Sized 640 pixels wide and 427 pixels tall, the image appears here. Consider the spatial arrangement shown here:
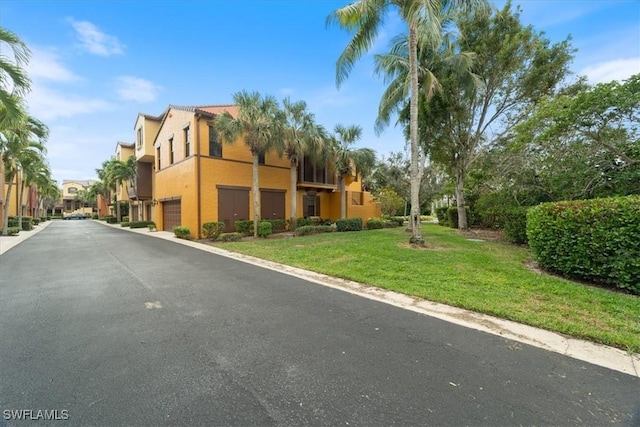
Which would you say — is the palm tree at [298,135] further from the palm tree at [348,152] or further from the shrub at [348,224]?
the shrub at [348,224]

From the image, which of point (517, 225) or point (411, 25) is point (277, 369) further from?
A: point (517, 225)

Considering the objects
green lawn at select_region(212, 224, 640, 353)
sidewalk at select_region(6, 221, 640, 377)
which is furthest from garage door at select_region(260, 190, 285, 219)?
sidewalk at select_region(6, 221, 640, 377)

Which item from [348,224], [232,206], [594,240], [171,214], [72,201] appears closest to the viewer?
[594,240]

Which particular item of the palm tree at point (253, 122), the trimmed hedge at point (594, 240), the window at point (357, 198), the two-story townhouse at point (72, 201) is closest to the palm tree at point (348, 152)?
the window at point (357, 198)

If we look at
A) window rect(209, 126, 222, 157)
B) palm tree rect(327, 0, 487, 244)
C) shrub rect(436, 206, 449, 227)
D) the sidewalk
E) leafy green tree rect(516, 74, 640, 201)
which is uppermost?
palm tree rect(327, 0, 487, 244)

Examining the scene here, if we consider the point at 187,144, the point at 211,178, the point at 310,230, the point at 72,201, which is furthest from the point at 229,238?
the point at 72,201

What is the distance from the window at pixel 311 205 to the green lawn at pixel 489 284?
11.4 meters

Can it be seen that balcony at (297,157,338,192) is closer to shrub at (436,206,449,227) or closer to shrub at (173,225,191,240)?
shrub at (173,225,191,240)

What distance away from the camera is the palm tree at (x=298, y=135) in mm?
15155

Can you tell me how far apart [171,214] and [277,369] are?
62.9 ft

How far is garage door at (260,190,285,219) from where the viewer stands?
708 inches

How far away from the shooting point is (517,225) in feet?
35.5

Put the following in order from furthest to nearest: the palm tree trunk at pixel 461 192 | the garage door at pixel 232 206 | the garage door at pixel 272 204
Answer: the garage door at pixel 272 204 < the garage door at pixel 232 206 < the palm tree trunk at pixel 461 192

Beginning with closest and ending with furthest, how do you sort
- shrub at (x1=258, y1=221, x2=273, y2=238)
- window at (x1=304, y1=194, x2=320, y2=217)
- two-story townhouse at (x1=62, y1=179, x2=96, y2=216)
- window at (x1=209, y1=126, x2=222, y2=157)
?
1. shrub at (x1=258, y1=221, x2=273, y2=238)
2. window at (x1=209, y1=126, x2=222, y2=157)
3. window at (x1=304, y1=194, x2=320, y2=217)
4. two-story townhouse at (x1=62, y1=179, x2=96, y2=216)
